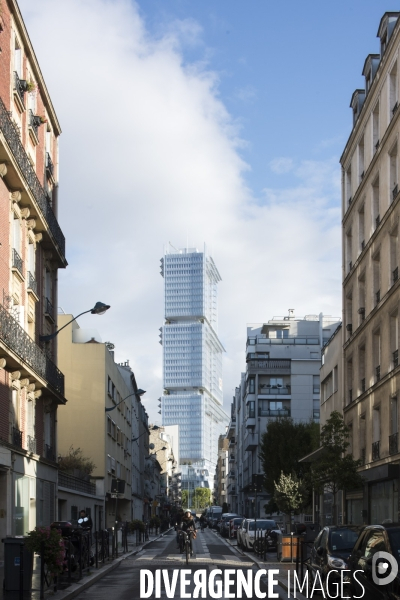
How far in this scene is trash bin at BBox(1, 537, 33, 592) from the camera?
16781mm

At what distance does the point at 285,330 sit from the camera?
10744 centimetres

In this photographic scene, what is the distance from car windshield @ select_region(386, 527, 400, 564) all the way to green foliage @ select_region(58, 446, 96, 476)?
3602cm

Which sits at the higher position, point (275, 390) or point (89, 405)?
point (275, 390)

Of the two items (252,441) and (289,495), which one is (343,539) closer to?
(289,495)

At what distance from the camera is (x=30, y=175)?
30719 mm

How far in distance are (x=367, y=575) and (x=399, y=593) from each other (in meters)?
1.55

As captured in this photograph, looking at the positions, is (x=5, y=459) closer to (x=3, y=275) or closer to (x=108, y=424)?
(x=3, y=275)

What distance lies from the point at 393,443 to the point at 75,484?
1895cm

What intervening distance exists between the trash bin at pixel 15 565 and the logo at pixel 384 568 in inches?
283

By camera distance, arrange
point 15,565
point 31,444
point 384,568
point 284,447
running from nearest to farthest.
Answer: point 384,568
point 15,565
point 31,444
point 284,447

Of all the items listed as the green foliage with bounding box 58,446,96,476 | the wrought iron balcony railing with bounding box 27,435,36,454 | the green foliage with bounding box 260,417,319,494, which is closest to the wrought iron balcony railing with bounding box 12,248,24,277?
the wrought iron balcony railing with bounding box 27,435,36,454

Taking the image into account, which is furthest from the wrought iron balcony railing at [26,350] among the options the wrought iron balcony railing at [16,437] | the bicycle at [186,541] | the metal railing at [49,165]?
the metal railing at [49,165]

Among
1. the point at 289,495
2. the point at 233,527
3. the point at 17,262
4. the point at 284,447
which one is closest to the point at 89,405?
the point at 233,527

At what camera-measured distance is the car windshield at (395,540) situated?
38.7 ft
